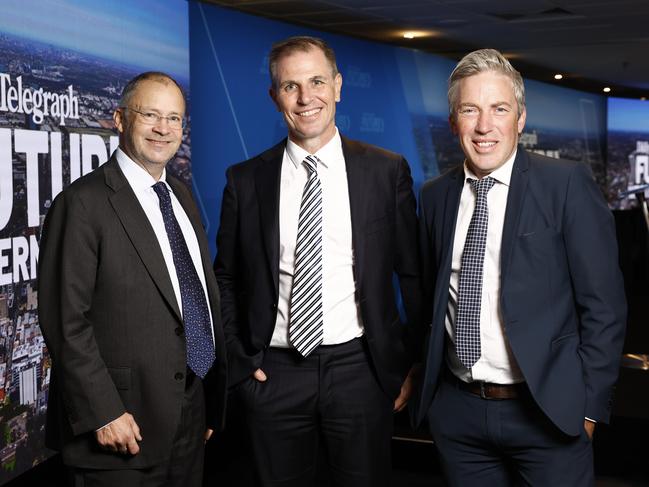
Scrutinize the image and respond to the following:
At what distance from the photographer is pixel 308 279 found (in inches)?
98.5

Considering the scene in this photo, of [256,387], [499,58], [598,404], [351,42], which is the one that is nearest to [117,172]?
[256,387]

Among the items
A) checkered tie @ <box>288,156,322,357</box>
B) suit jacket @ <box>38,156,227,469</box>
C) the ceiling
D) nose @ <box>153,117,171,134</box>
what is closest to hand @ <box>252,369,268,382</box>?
checkered tie @ <box>288,156,322,357</box>

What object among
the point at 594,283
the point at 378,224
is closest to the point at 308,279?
the point at 378,224

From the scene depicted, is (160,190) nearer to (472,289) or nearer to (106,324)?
(106,324)

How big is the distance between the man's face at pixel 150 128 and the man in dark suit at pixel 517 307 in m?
0.83

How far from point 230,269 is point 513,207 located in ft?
3.45

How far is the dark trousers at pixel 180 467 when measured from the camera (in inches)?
88.1

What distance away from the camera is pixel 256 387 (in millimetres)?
2598

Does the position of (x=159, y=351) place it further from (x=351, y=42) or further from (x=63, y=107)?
(x=351, y=42)

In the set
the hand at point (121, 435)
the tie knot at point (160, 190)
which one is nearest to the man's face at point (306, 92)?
the tie knot at point (160, 190)

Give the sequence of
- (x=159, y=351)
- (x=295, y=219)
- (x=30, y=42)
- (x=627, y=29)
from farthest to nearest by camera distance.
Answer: (x=627, y=29) → (x=30, y=42) → (x=295, y=219) → (x=159, y=351)

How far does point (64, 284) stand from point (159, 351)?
33 cm

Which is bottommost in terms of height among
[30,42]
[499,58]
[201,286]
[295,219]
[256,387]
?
[256,387]

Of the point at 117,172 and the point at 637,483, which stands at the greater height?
the point at 117,172
